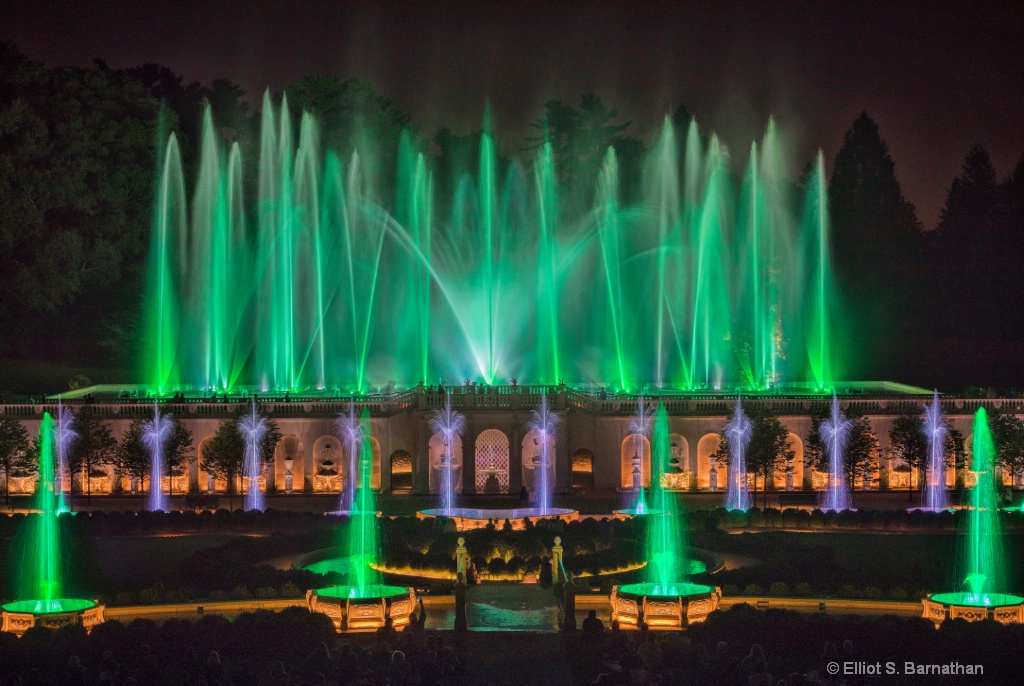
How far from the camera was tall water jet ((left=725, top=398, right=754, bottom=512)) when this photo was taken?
5750 cm

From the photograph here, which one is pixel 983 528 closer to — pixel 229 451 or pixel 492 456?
pixel 492 456

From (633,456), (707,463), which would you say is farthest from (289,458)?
(707,463)

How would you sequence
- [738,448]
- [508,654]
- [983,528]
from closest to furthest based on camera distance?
1. [508,654]
2. [983,528]
3. [738,448]

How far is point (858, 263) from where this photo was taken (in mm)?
86938

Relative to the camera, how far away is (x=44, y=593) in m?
36.8

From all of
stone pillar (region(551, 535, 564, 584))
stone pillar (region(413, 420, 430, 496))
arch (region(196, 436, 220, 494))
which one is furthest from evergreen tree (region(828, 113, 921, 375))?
stone pillar (region(551, 535, 564, 584))

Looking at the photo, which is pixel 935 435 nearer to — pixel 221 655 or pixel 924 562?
pixel 924 562

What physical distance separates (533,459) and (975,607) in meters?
27.3

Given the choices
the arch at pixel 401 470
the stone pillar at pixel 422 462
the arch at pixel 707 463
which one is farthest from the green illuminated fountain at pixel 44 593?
the arch at pixel 707 463

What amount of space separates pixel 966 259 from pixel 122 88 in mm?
44031

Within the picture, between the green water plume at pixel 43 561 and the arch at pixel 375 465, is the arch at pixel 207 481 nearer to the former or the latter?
the arch at pixel 375 465

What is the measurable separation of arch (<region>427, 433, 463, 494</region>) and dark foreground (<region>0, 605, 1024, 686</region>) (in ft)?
81.2

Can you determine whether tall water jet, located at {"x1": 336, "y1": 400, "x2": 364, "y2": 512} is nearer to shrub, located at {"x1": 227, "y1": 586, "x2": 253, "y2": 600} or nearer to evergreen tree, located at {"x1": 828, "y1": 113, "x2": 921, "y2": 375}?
shrub, located at {"x1": 227, "y1": 586, "x2": 253, "y2": 600}

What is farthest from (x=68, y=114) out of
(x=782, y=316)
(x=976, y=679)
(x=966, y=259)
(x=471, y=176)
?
(x=976, y=679)
